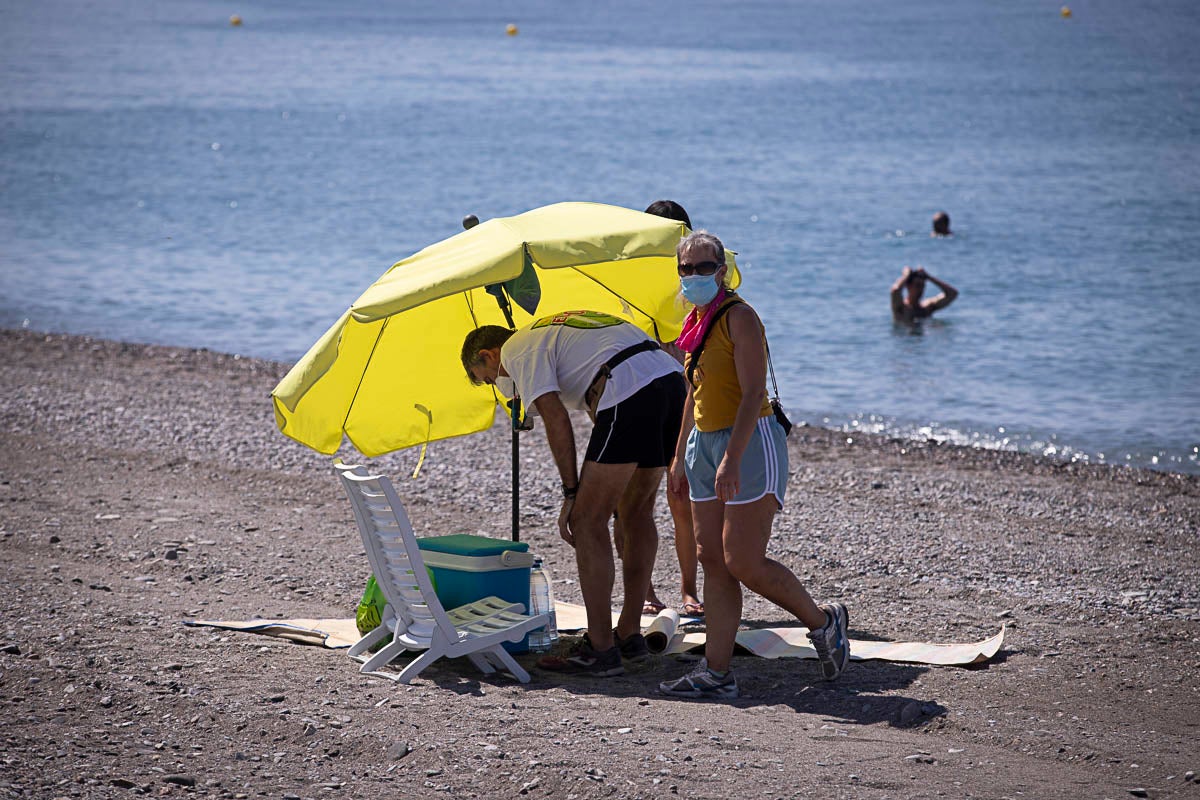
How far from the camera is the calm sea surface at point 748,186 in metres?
16.5

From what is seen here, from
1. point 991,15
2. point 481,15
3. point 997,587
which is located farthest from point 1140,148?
point 481,15

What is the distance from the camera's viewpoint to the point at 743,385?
15.6ft

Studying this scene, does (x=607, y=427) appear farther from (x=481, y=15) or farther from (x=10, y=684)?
(x=481, y=15)

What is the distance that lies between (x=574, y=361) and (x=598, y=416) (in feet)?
0.82

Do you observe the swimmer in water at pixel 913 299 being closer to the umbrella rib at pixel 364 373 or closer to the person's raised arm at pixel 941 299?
the person's raised arm at pixel 941 299

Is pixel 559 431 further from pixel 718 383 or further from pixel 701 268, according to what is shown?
pixel 701 268

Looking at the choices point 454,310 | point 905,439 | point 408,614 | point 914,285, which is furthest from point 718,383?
point 914,285

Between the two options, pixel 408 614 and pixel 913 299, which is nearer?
pixel 408 614

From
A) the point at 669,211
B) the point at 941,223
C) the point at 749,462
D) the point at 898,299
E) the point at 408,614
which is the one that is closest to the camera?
the point at 749,462

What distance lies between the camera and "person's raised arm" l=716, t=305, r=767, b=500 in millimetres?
4758

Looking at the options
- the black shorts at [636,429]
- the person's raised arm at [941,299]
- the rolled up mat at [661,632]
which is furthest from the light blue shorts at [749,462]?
the person's raised arm at [941,299]

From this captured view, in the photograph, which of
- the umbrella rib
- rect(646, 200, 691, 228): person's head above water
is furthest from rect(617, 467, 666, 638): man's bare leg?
rect(646, 200, 691, 228): person's head above water

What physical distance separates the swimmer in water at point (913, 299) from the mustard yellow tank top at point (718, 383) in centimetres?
1387

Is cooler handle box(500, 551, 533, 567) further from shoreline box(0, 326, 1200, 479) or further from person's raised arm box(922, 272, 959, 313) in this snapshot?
person's raised arm box(922, 272, 959, 313)
